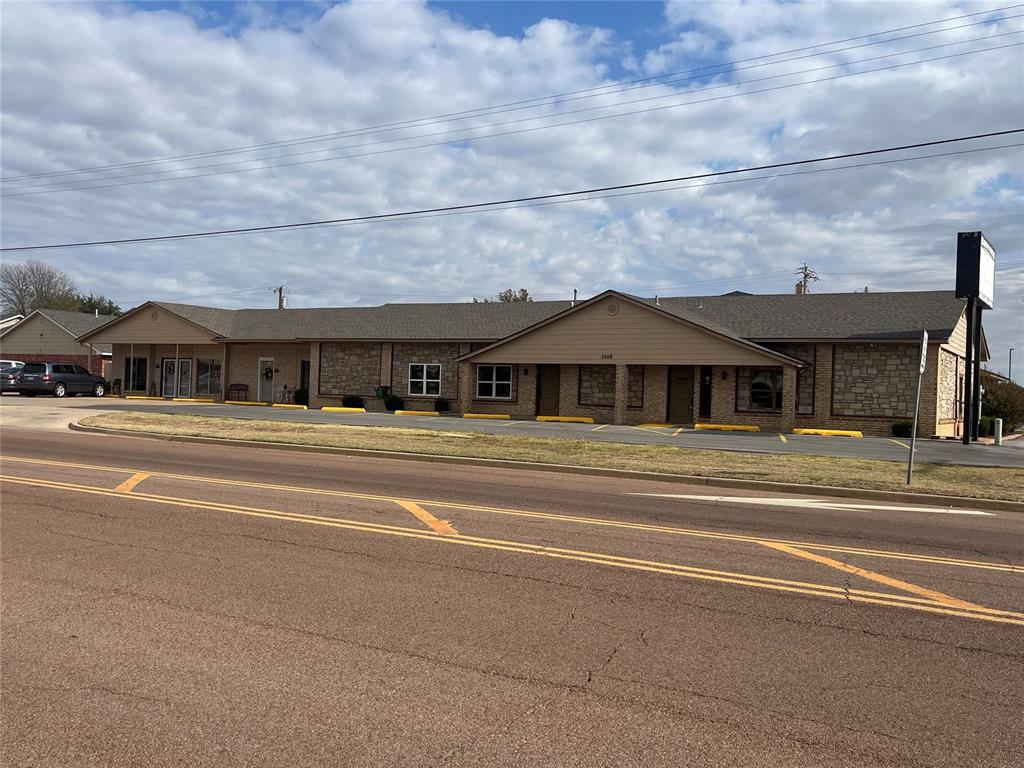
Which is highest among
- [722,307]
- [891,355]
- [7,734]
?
[722,307]

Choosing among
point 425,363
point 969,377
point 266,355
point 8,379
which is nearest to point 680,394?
point 969,377

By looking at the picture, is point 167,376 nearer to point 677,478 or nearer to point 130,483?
point 130,483

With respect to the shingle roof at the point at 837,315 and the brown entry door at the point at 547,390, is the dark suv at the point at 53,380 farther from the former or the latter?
the shingle roof at the point at 837,315

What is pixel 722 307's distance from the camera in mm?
33375

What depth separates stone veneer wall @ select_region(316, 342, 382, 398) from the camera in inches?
1410

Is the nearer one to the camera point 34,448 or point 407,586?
point 407,586

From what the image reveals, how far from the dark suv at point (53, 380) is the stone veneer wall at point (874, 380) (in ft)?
117

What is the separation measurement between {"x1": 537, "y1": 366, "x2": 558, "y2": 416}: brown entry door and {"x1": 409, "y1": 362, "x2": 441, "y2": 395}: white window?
478 centimetres

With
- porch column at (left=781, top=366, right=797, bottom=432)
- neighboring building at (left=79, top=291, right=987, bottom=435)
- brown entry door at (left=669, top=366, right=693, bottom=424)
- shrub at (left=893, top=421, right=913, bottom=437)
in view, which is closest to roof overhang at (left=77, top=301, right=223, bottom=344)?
neighboring building at (left=79, top=291, right=987, bottom=435)

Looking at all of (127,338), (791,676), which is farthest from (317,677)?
(127,338)

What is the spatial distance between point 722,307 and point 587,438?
14.5 meters

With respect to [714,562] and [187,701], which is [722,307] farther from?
[187,701]

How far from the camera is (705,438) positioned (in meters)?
23.0

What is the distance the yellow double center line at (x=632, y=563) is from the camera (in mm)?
6016
